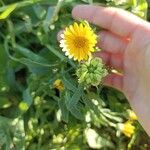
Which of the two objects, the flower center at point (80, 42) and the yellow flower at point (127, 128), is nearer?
the flower center at point (80, 42)

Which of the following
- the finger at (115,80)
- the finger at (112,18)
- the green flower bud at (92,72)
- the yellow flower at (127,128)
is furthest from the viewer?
the yellow flower at (127,128)

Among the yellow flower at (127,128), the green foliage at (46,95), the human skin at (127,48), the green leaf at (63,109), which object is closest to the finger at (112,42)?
the human skin at (127,48)

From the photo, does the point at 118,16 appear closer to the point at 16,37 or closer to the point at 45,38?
the point at 45,38

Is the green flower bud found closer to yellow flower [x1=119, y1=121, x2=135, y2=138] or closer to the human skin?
the human skin

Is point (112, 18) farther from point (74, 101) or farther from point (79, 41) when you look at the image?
point (74, 101)

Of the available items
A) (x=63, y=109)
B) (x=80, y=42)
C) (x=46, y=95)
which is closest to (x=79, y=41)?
Answer: (x=80, y=42)

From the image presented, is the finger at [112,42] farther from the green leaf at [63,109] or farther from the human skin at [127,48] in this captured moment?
the green leaf at [63,109]

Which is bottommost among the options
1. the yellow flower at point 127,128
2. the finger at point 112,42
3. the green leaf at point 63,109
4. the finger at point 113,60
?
the yellow flower at point 127,128
